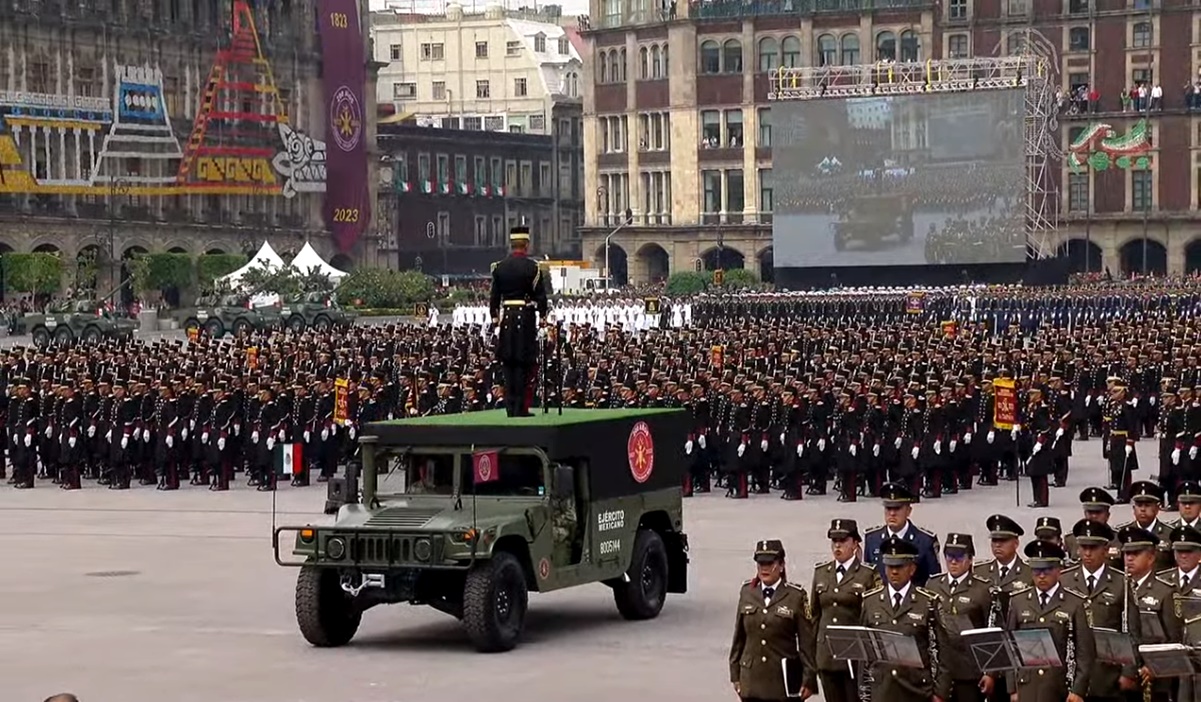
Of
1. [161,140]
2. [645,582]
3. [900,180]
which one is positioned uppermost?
[161,140]

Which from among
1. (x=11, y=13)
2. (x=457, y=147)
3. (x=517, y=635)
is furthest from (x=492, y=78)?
(x=517, y=635)

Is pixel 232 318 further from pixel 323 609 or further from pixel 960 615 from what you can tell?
pixel 960 615

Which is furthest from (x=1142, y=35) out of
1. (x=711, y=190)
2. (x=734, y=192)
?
(x=711, y=190)

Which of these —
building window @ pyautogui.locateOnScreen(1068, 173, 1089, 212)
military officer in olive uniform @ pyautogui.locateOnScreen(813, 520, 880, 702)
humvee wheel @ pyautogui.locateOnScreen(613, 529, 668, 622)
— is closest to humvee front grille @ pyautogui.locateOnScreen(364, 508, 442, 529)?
humvee wheel @ pyautogui.locateOnScreen(613, 529, 668, 622)

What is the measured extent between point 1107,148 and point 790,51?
592 inches

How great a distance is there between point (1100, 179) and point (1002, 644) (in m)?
79.3

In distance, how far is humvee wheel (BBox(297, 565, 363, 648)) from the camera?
55.4ft

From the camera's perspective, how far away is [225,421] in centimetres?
3020

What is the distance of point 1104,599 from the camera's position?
39.1 feet

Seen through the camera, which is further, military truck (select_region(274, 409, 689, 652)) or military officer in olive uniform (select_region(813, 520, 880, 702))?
military truck (select_region(274, 409, 689, 652))

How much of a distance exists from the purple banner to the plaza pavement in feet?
203

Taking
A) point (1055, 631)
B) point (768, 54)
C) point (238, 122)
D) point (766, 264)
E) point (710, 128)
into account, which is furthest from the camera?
point (710, 128)

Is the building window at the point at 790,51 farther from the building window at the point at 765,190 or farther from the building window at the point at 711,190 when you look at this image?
the building window at the point at 711,190

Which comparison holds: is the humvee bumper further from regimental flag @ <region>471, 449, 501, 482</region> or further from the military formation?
the military formation
